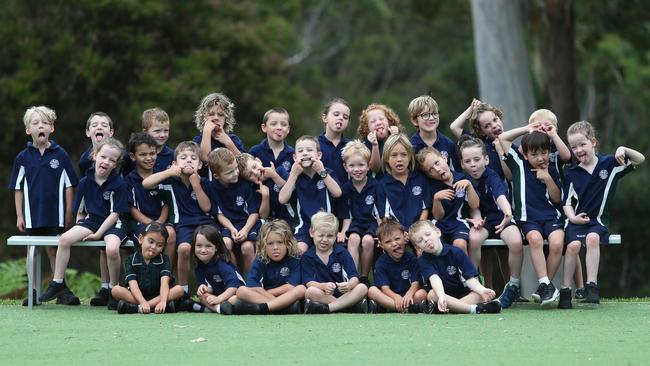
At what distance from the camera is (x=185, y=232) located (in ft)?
34.2

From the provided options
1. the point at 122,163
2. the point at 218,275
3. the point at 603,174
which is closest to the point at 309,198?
the point at 218,275

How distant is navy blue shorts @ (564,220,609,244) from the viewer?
10117 millimetres

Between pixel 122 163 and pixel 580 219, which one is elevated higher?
pixel 122 163

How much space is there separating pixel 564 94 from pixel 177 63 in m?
8.30

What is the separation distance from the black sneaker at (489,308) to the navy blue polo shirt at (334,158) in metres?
1.97

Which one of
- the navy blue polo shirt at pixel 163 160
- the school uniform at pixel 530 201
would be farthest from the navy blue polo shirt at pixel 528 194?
the navy blue polo shirt at pixel 163 160

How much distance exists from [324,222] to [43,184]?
2837mm

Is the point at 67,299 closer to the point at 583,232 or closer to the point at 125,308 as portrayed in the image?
the point at 125,308

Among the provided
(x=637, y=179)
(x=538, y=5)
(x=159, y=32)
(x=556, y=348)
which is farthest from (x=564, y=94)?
(x=556, y=348)

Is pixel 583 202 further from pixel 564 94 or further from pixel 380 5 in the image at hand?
pixel 380 5

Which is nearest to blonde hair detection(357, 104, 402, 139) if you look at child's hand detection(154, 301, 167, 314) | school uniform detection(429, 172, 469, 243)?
school uniform detection(429, 172, 469, 243)

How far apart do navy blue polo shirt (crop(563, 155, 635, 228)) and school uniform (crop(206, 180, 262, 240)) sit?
281 cm

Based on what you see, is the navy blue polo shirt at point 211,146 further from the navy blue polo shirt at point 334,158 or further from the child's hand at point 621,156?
the child's hand at point 621,156

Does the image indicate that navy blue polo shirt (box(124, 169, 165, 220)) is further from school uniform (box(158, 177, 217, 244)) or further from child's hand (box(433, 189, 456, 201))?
child's hand (box(433, 189, 456, 201))
